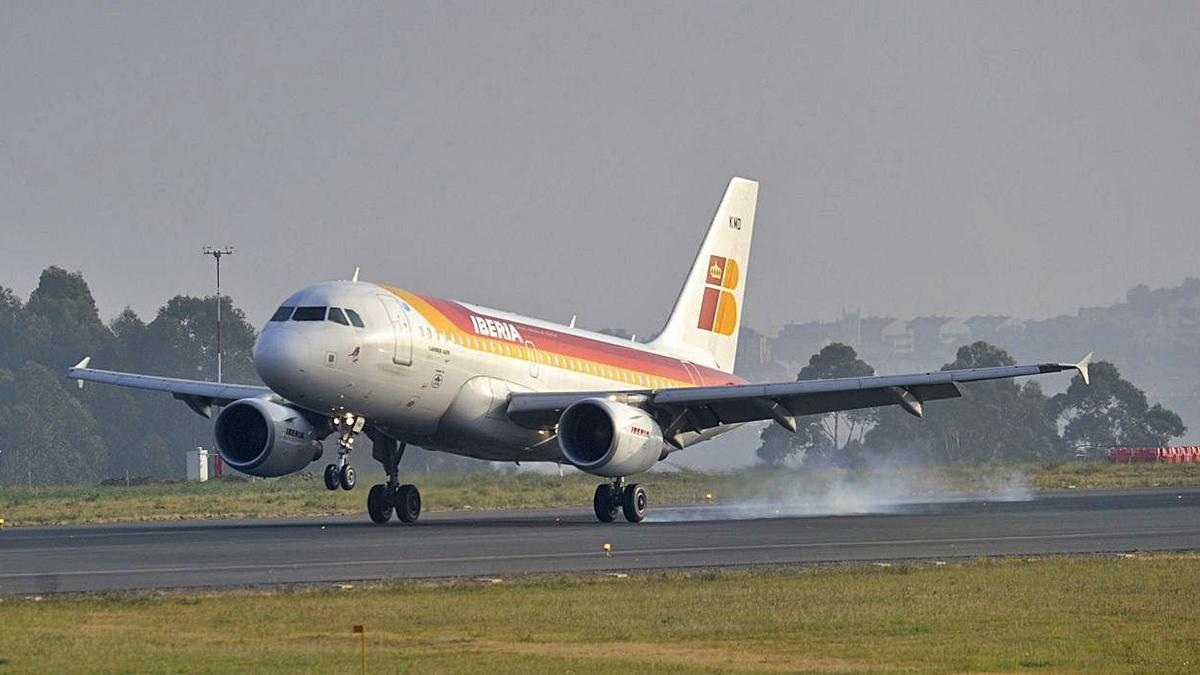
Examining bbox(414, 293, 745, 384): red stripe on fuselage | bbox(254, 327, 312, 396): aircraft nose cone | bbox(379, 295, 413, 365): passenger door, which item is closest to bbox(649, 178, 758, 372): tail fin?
bbox(414, 293, 745, 384): red stripe on fuselage

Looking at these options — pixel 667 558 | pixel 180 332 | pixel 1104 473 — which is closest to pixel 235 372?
pixel 180 332

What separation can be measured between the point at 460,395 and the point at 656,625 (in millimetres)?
23082

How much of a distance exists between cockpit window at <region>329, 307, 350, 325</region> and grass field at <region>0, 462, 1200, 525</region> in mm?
9692

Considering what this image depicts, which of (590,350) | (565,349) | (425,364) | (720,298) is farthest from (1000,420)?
(425,364)

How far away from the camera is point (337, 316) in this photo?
41.5 m

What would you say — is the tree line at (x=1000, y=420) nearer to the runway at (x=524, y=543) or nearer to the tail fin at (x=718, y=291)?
the tail fin at (x=718, y=291)

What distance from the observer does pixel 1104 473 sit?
255 ft

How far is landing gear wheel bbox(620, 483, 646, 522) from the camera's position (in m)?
45.4

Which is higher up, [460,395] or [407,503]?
[460,395]

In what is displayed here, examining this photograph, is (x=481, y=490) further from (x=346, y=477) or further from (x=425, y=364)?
(x=346, y=477)

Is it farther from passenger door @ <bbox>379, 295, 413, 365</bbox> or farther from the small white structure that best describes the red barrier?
passenger door @ <bbox>379, 295, 413, 365</bbox>

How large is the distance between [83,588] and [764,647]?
11048 mm

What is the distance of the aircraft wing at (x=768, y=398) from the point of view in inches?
1747

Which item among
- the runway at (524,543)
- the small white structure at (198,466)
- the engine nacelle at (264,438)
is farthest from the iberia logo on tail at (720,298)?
the small white structure at (198,466)
